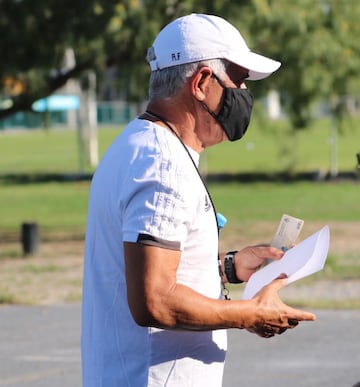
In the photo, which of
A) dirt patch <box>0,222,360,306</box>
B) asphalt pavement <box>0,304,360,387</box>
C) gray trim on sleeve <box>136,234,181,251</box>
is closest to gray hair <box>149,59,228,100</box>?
gray trim on sleeve <box>136,234,181,251</box>

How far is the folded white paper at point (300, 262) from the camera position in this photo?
3.31m

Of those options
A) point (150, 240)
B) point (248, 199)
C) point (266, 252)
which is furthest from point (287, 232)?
point (248, 199)

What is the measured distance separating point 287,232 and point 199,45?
0.76m

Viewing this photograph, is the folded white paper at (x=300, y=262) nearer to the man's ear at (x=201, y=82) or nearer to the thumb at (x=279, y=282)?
the thumb at (x=279, y=282)

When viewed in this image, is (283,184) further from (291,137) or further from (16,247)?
(16,247)

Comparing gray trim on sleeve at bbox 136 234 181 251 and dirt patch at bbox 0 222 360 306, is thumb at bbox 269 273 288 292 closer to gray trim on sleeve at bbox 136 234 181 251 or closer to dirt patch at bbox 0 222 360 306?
gray trim on sleeve at bbox 136 234 181 251

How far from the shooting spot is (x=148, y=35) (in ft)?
48.4

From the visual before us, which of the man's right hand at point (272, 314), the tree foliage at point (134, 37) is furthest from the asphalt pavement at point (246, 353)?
the tree foliage at point (134, 37)

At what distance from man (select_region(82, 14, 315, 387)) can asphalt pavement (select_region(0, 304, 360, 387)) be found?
172 inches

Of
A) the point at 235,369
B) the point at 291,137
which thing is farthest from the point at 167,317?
the point at 291,137

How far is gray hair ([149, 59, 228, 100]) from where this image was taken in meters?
3.20

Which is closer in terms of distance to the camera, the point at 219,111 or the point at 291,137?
the point at 219,111

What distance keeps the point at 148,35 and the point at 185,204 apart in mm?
11876

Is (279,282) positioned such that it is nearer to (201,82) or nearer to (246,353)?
(201,82)
